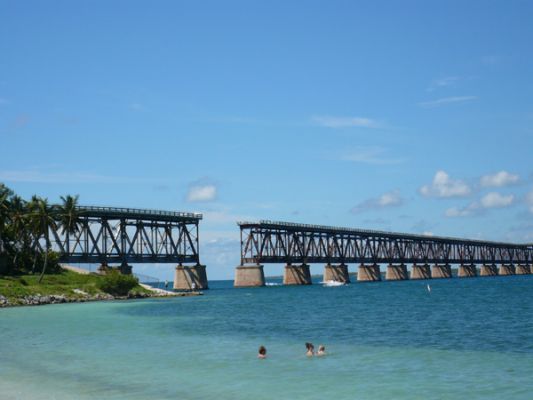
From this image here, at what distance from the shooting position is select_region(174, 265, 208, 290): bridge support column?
145125 mm

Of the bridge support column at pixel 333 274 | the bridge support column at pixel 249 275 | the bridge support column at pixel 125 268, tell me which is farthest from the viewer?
the bridge support column at pixel 333 274

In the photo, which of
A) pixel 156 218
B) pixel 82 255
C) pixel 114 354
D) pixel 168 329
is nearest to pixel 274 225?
pixel 156 218

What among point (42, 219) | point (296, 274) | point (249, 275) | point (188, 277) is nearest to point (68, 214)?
point (42, 219)

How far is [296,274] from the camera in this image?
187125 mm

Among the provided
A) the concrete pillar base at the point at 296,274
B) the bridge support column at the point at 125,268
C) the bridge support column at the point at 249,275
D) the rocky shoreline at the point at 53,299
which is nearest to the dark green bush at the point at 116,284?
the rocky shoreline at the point at 53,299

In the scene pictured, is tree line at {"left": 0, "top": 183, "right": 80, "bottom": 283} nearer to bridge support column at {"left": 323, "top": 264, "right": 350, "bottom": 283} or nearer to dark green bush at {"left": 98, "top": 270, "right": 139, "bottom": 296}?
dark green bush at {"left": 98, "top": 270, "right": 139, "bottom": 296}

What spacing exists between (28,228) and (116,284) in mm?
15562

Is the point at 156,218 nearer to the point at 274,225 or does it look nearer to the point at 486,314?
the point at 274,225

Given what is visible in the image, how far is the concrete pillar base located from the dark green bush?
82854 mm

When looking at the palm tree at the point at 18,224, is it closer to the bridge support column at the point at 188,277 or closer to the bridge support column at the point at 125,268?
the bridge support column at the point at 125,268

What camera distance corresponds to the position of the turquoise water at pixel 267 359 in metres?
26.8

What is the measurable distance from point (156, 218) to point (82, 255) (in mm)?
18771

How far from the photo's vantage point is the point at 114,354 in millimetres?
37594

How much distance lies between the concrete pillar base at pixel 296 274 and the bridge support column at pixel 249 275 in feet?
57.1
